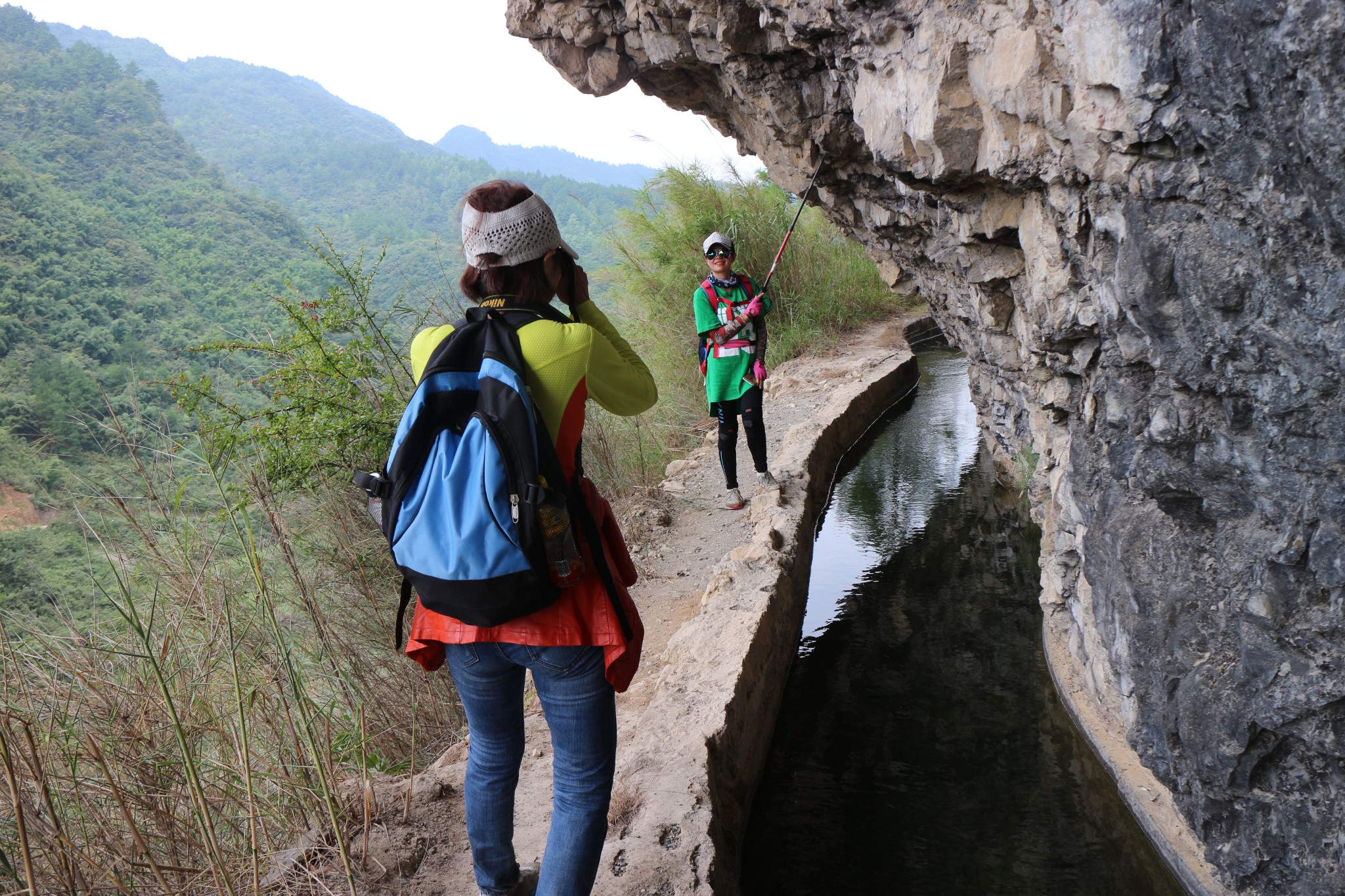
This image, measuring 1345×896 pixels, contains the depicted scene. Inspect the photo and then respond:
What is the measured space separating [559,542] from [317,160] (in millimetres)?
51113

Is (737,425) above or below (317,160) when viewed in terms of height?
below

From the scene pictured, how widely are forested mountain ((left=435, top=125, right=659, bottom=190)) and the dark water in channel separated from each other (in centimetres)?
9293

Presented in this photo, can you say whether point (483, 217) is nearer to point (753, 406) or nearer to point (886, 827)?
point (886, 827)

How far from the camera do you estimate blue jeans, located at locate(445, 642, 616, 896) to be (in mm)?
A: 1585

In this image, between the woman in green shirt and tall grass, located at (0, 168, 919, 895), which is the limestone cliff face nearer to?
the woman in green shirt

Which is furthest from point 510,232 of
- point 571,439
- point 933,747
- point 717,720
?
point 933,747

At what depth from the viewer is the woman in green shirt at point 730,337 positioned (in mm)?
4766

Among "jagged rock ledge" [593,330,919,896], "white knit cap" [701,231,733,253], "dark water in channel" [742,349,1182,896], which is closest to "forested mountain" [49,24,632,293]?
"white knit cap" [701,231,733,253]

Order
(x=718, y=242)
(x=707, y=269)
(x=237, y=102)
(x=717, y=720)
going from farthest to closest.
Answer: (x=237, y=102) → (x=707, y=269) → (x=718, y=242) → (x=717, y=720)

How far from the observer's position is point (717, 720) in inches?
110

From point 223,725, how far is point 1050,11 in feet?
9.49

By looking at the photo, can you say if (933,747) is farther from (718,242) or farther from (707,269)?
(707,269)

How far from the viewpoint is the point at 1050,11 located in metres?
2.25

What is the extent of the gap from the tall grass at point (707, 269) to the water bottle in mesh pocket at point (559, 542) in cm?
834
